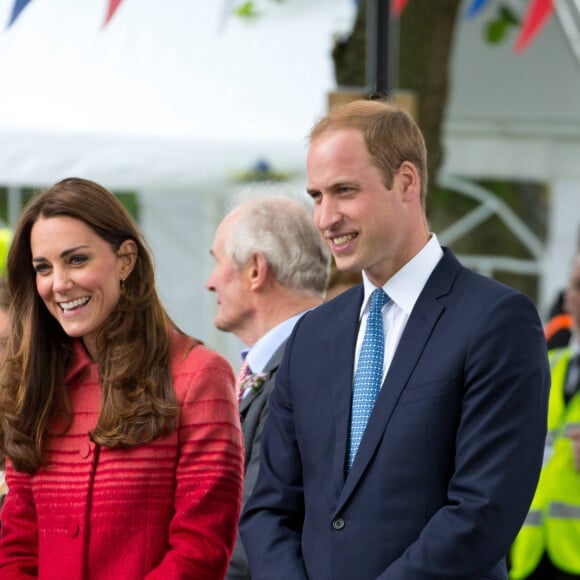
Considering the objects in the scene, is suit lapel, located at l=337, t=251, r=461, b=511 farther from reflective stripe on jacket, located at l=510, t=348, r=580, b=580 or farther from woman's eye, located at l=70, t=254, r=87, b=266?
reflective stripe on jacket, located at l=510, t=348, r=580, b=580

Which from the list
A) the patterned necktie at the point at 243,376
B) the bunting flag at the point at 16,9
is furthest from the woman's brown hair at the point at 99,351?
the bunting flag at the point at 16,9

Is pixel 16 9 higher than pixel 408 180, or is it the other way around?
pixel 16 9

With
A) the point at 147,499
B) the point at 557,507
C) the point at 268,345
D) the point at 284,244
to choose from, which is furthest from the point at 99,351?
the point at 557,507

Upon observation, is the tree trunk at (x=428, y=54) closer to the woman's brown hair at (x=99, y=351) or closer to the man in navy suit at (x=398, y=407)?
the woman's brown hair at (x=99, y=351)

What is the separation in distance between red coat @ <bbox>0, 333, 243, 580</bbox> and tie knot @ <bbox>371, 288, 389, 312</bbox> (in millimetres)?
465

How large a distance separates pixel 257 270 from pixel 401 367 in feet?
4.33

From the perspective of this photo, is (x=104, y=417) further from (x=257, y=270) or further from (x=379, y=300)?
(x=257, y=270)

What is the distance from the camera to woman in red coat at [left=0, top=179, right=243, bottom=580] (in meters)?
3.03

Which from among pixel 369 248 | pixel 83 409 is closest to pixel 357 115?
pixel 369 248

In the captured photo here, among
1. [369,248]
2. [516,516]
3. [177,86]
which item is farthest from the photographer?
[177,86]

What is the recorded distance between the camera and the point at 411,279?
9.39 ft

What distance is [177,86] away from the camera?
8.26 m

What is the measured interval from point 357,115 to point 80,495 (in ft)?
3.64

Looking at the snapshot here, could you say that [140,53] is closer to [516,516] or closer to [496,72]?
[496,72]
